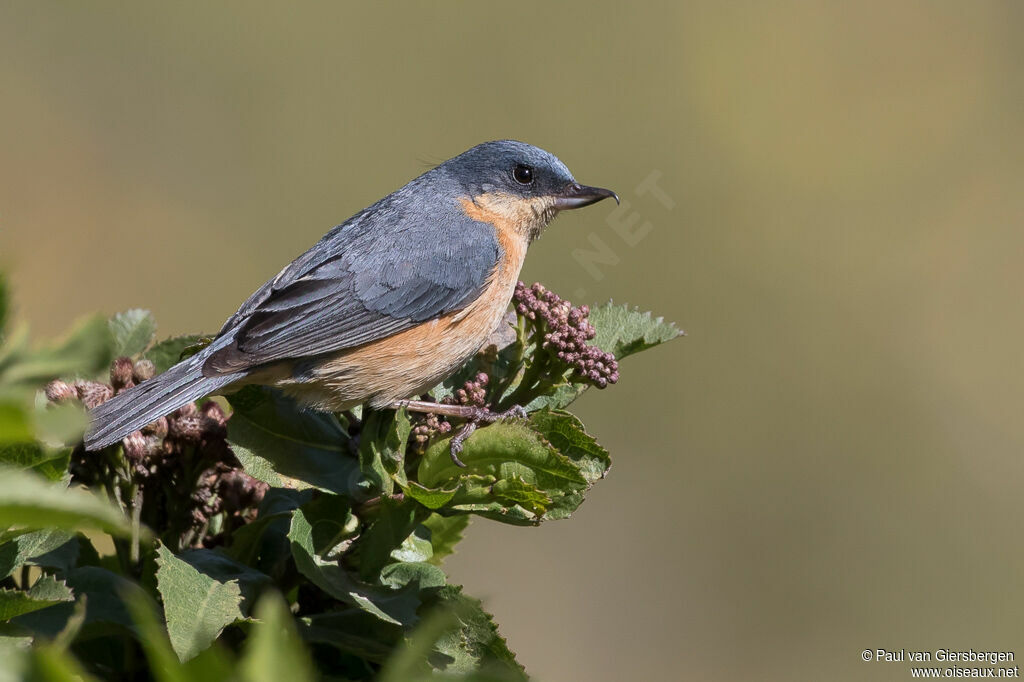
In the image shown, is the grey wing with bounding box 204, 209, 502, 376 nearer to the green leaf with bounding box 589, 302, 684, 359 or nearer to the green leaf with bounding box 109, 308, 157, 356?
the green leaf with bounding box 109, 308, 157, 356

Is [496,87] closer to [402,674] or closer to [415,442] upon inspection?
[415,442]

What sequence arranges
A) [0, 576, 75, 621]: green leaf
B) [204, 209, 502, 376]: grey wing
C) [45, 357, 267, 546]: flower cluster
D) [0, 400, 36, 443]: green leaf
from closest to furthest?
[0, 400, 36, 443]: green leaf < [0, 576, 75, 621]: green leaf < [45, 357, 267, 546]: flower cluster < [204, 209, 502, 376]: grey wing

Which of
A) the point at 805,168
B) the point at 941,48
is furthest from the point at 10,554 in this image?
the point at 941,48

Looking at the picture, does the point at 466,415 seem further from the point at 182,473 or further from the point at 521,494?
the point at 182,473

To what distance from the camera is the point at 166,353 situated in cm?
269

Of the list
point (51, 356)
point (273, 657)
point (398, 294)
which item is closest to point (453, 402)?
point (398, 294)

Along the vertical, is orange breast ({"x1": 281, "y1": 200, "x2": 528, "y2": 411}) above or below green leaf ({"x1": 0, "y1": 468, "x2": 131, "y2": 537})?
above

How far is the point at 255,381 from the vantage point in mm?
3184

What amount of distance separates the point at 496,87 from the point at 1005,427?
524cm

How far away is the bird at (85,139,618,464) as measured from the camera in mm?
3121

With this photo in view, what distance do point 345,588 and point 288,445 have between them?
44cm

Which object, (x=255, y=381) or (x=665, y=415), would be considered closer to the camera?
(x=255, y=381)

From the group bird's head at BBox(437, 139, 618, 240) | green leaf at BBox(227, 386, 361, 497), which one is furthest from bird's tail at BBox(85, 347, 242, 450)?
bird's head at BBox(437, 139, 618, 240)

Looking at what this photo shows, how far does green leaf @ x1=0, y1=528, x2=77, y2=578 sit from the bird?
2.45 feet
